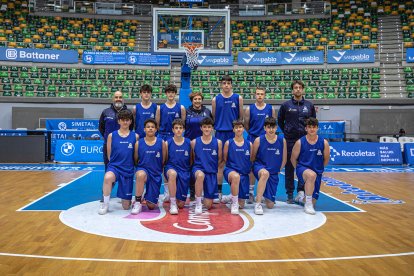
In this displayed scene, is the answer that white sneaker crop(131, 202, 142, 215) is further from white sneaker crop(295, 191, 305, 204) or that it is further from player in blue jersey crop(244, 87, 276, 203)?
white sneaker crop(295, 191, 305, 204)

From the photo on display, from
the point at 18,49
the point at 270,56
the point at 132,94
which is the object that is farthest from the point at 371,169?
the point at 18,49

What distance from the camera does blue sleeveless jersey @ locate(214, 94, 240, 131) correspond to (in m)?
6.30

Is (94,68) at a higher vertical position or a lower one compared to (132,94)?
higher

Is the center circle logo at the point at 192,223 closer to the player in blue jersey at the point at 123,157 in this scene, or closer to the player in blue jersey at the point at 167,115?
the player in blue jersey at the point at 123,157

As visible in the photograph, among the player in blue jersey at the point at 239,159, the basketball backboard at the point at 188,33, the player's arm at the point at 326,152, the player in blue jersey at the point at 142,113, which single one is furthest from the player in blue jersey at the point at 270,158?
the basketball backboard at the point at 188,33

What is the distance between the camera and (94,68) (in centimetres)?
2145

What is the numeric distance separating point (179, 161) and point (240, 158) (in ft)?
2.85

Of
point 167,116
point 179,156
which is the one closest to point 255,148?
point 179,156

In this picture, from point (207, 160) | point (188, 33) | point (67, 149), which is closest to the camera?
point (207, 160)

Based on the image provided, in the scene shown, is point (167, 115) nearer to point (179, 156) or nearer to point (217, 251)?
point (179, 156)

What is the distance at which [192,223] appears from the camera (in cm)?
488

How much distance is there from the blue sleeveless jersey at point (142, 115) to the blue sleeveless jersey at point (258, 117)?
1.53 meters

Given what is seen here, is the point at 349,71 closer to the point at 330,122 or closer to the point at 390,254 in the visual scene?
the point at 330,122

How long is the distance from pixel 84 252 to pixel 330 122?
52.4 feet
